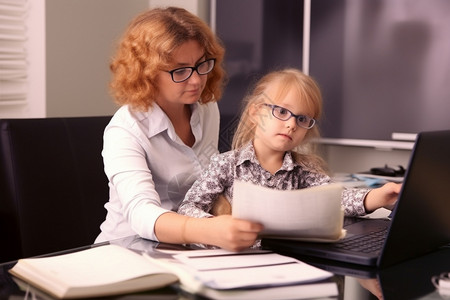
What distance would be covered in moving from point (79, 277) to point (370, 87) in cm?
201

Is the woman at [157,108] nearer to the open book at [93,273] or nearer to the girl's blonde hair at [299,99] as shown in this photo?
the girl's blonde hair at [299,99]

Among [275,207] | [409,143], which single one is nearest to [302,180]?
[275,207]

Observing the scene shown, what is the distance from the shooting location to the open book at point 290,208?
39.3 inches

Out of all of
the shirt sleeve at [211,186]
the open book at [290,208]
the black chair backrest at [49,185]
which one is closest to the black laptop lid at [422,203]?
the open book at [290,208]

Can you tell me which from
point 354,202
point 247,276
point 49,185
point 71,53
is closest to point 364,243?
point 354,202

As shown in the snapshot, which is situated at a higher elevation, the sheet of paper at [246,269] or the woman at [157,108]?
the woman at [157,108]

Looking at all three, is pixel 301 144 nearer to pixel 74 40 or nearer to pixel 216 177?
pixel 216 177

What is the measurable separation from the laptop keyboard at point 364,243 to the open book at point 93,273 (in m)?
0.35

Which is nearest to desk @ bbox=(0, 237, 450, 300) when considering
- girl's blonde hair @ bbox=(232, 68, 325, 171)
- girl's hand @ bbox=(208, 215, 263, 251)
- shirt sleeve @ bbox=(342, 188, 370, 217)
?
girl's hand @ bbox=(208, 215, 263, 251)

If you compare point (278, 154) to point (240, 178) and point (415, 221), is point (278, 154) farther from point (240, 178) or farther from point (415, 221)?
point (415, 221)

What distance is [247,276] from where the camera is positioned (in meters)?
0.94

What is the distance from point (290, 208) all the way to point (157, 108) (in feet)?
2.11

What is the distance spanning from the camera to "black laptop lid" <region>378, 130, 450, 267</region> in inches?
40.8

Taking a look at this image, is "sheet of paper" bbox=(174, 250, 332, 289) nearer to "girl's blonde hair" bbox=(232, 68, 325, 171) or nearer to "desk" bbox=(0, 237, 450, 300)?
"desk" bbox=(0, 237, 450, 300)
